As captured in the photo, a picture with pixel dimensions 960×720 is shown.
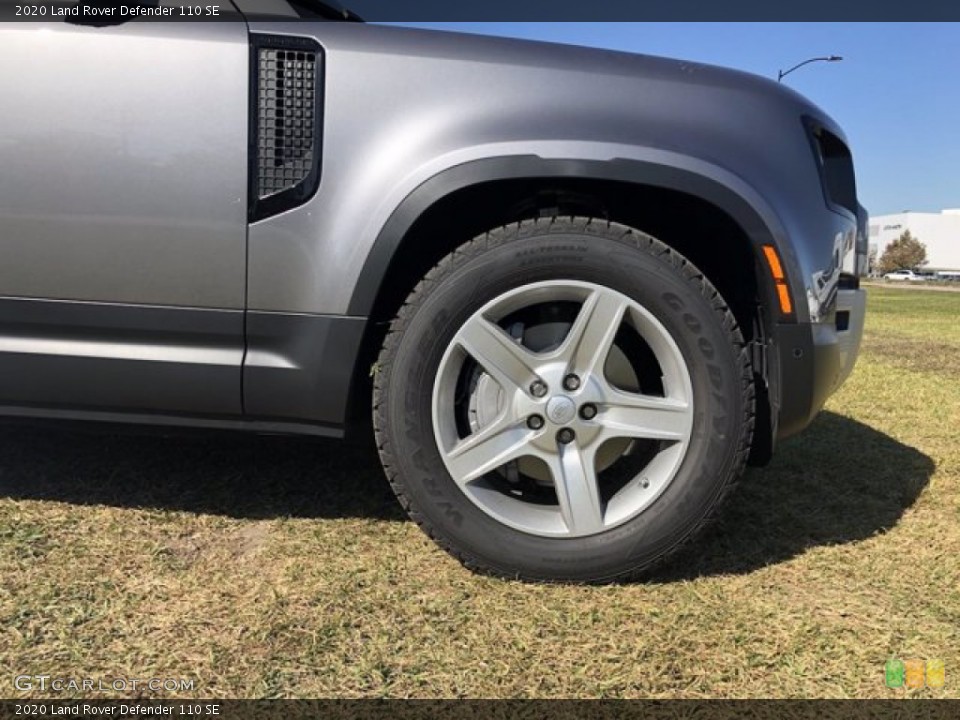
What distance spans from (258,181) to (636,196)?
1.12 metres

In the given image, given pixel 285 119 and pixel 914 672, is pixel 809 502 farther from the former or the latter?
pixel 285 119

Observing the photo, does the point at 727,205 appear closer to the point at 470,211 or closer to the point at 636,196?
the point at 636,196

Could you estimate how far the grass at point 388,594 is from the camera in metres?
1.71

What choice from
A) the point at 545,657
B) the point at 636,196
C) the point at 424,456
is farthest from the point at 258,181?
the point at 545,657

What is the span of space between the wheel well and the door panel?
45cm

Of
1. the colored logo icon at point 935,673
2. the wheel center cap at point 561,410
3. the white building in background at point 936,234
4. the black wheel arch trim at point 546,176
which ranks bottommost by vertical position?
the white building in background at point 936,234

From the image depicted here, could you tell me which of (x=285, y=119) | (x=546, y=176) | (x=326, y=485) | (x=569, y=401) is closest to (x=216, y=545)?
(x=326, y=485)

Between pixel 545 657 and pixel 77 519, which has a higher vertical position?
pixel 545 657

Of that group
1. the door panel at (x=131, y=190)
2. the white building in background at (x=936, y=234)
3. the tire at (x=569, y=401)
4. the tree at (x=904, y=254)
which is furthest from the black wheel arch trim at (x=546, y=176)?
the white building in background at (x=936, y=234)

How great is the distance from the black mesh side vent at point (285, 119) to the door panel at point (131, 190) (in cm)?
5

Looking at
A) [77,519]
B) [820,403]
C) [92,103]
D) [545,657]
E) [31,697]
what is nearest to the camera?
[31,697]

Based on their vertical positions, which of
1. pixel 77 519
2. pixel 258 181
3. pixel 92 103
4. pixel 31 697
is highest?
pixel 92 103

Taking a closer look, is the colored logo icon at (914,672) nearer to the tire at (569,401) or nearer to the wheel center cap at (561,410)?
the tire at (569,401)

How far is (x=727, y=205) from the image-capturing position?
207 cm
